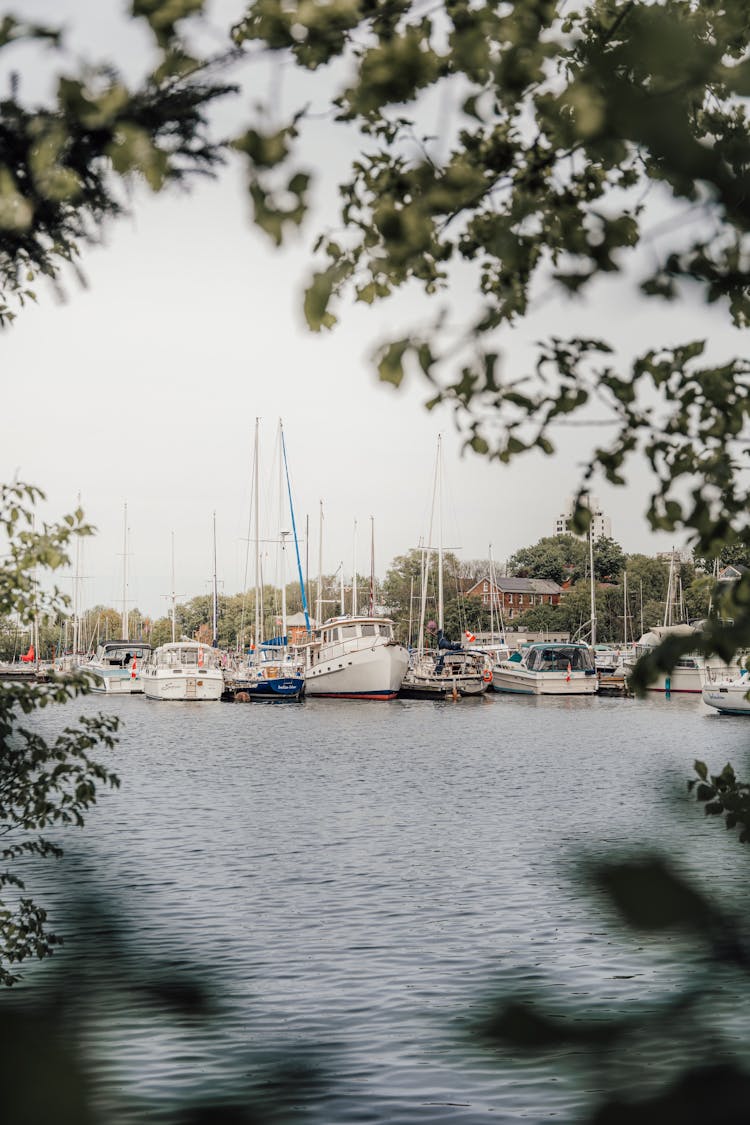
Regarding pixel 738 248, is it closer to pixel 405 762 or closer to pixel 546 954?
pixel 546 954

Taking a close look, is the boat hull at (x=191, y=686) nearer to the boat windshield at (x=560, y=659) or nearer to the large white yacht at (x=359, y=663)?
the large white yacht at (x=359, y=663)

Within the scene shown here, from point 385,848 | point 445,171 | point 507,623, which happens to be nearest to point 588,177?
point 445,171

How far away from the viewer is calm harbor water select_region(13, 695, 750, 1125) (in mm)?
1283

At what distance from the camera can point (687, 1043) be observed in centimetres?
126

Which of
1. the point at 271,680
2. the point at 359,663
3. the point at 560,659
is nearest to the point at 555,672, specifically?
the point at 560,659

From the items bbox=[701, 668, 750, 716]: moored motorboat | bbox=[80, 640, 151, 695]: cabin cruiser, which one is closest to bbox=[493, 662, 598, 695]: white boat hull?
bbox=[701, 668, 750, 716]: moored motorboat

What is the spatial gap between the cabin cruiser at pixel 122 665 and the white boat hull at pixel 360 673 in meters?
14.4

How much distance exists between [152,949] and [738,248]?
1787 millimetres

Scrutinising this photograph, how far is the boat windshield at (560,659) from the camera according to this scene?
7825 centimetres

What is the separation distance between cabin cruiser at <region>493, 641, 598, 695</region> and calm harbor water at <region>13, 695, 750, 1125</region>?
1045 inches

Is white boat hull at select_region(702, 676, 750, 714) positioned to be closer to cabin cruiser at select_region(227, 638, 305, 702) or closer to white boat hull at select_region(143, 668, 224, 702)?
cabin cruiser at select_region(227, 638, 305, 702)

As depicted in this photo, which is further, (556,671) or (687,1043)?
(556,671)

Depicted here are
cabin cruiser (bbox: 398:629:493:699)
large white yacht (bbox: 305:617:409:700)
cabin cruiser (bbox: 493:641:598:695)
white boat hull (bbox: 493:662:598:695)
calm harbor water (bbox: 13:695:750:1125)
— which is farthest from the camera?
cabin cruiser (bbox: 493:641:598:695)

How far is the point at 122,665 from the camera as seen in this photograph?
8906 cm
